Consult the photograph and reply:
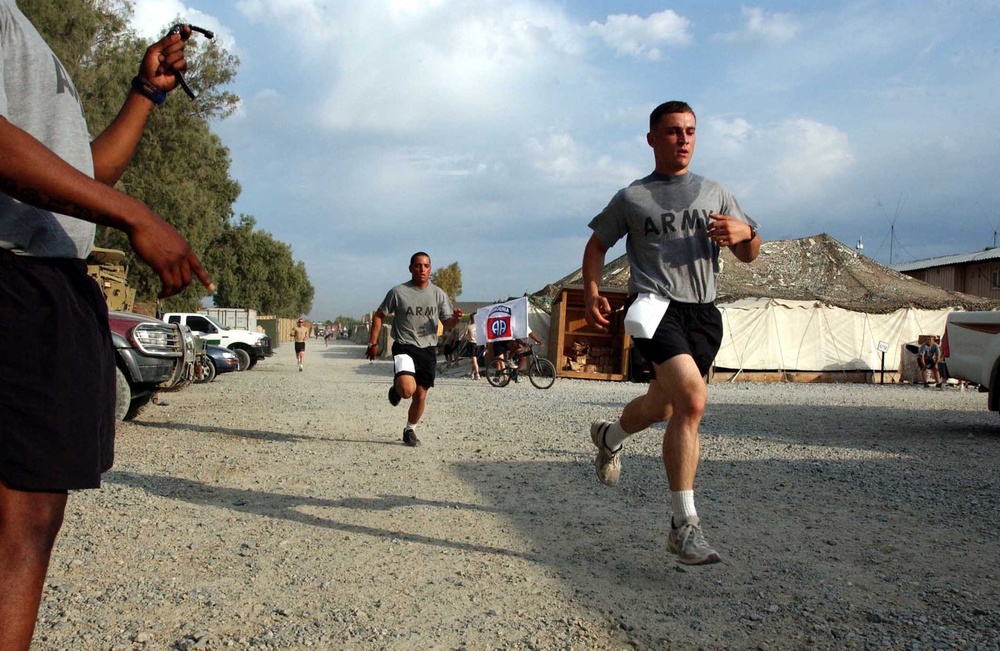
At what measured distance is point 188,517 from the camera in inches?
178

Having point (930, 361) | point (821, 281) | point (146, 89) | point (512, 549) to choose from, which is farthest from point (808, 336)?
point (146, 89)

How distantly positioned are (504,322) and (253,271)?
42.0 meters

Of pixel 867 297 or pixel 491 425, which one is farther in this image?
pixel 867 297

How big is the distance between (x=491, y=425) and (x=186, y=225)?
77.7 ft

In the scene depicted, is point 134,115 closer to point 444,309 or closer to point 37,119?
point 37,119

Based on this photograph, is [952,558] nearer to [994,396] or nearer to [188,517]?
[188,517]

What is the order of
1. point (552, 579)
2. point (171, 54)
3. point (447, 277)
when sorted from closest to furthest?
point (171, 54)
point (552, 579)
point (447, 277)

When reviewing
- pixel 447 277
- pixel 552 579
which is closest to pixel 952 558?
pixel 552 579

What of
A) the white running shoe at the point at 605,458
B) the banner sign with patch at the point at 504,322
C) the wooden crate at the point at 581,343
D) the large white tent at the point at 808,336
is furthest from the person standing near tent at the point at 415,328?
the large white tent at the point at 808,336

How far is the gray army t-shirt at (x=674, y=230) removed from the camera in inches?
146

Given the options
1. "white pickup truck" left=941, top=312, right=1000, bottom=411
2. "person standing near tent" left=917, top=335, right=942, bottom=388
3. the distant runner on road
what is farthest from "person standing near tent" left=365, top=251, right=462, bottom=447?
"person standing near tent" left=917, top=335, right=942, bottom=388

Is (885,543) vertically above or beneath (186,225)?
beneath

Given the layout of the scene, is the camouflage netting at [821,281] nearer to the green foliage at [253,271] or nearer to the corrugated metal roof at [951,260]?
the corrugated metal roof at [951,260]

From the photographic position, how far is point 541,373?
17844mm
